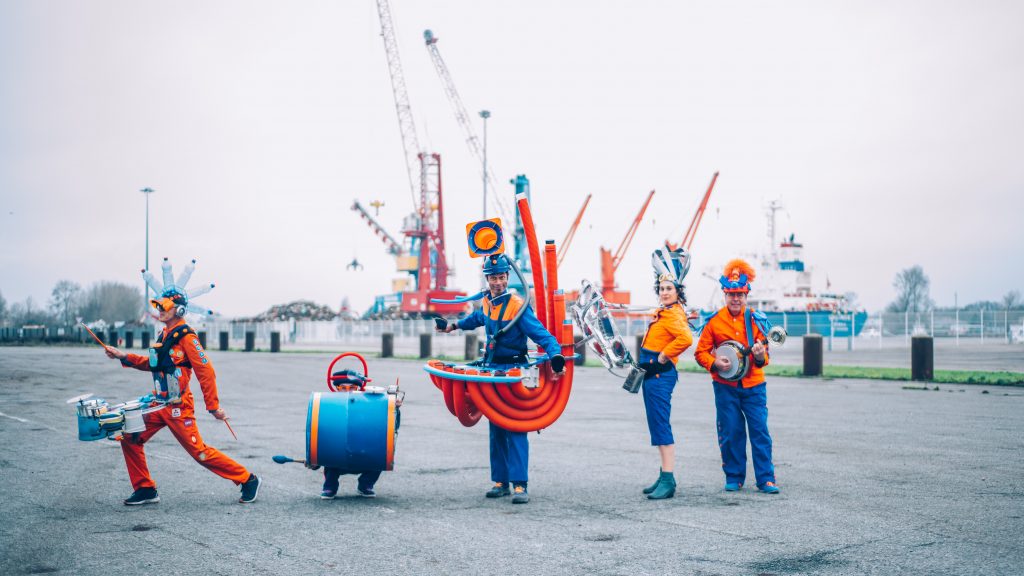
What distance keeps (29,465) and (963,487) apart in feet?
28.8

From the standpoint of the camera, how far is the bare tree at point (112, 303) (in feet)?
277

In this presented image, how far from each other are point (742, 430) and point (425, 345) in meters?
26.9

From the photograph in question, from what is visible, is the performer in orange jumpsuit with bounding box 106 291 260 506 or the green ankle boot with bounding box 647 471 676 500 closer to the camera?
the performer in orange jumpsuit with bounding box 106 291 260 506

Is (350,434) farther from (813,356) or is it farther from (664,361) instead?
(813,356)

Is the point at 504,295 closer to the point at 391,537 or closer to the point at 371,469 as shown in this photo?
the point at 371,469

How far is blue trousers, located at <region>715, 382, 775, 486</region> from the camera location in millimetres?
7035

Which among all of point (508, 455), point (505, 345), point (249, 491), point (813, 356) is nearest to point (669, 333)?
point (505, 345)

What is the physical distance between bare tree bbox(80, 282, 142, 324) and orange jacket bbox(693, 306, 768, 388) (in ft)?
284

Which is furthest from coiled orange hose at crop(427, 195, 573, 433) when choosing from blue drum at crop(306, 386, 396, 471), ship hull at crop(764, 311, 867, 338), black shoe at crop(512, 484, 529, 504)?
ship hull at crop(764, 311, 867, 338)

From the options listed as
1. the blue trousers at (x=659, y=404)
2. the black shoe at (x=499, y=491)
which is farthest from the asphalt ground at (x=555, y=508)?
the blue trousers at (x=659, y=404)

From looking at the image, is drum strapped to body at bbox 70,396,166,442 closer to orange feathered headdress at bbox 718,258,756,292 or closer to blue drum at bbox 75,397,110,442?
blue drum at bbox 75,397,110,442

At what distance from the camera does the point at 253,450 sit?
9570mm

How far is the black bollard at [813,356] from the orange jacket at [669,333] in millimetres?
15375

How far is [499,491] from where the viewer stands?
22.9 ft
